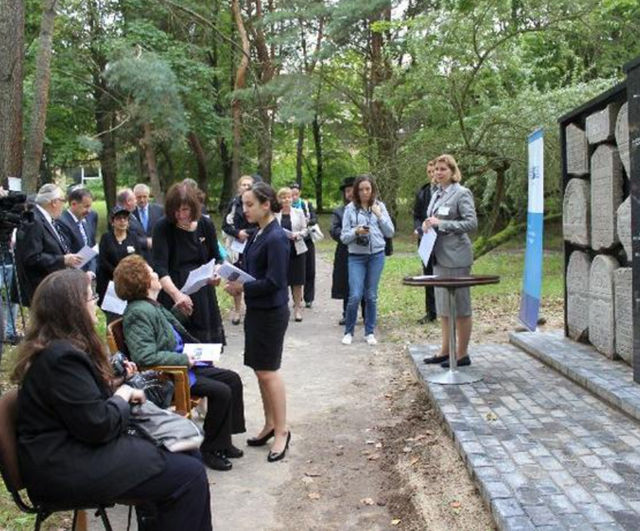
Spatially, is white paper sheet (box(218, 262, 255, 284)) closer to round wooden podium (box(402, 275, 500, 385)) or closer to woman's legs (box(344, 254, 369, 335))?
round wooden podium (box(402, 275, 500, 385))

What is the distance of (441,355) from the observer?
6543 millimetres

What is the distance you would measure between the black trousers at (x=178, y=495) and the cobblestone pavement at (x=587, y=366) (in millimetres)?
2870

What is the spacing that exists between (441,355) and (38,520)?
170 inches

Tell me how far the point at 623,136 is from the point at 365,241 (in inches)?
119

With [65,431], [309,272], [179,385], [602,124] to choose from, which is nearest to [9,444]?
[65,431]

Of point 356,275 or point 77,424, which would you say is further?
point 356,275

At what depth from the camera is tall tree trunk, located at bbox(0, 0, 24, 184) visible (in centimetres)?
798

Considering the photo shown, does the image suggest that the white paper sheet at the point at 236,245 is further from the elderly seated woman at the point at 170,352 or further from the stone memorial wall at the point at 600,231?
the elderly seated woman at the point at 170,352

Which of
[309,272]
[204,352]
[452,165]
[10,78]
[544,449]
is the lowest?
[544,449]

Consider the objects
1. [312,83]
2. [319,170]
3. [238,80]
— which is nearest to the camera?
[312,83]

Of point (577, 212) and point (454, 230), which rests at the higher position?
point (577, 212)

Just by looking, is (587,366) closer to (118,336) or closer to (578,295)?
(578,295)

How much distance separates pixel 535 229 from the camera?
681 cm

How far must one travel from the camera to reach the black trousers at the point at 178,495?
2.89 meters
